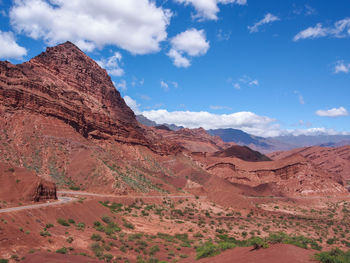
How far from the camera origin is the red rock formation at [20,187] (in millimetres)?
22531

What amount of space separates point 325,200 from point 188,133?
4581 inches

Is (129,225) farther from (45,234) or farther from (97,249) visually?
(45,234)

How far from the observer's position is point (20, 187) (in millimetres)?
23875

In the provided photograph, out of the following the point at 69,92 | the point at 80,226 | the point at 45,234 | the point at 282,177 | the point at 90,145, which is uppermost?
the point at 69,92

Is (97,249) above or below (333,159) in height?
below

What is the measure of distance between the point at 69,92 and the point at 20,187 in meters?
39.7

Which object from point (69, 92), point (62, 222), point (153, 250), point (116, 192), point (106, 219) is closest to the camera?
point (153, 250)

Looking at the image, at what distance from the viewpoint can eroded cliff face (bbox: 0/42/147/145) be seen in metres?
48.1

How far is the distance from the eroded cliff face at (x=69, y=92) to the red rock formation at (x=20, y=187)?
84.0 feet

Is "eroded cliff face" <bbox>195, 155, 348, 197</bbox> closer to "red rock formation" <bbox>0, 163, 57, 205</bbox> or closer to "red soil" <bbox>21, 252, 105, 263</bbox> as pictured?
Result: "red rock formation" <bbox>0, 163, 57, 205</bbox>

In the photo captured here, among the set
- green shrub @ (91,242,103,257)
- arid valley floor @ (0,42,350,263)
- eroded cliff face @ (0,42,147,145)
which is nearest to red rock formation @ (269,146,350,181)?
arid valley floor @ (0,42,350,263)

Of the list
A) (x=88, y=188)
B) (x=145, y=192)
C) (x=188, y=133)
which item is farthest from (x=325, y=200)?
(x=188, y=133)

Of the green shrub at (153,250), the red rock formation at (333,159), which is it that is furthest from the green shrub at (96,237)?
the red rock formation at (333,159)

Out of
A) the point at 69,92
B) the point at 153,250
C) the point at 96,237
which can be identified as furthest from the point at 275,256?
the point at 69,92
